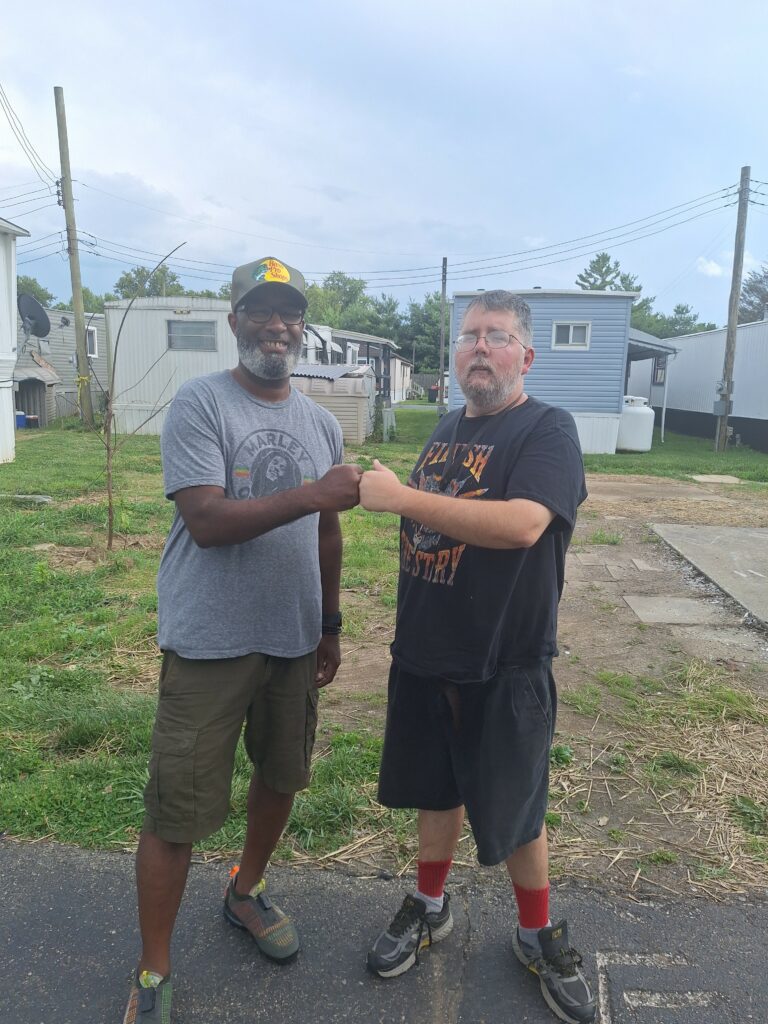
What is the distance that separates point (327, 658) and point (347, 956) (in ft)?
2.86

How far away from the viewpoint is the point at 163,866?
1.93 meters

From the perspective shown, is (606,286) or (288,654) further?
(606,286)

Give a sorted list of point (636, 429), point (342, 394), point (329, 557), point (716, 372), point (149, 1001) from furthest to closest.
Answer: point (716, 372)
point (636, 429)
point (342, 394)
point (329, 557)
point (149, 1001)

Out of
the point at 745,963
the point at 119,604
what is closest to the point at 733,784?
the point at 745,963

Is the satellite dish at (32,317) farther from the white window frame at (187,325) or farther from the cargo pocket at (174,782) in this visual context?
the cargo pocket at (174,782)

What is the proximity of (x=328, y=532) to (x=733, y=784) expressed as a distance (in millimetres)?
2065

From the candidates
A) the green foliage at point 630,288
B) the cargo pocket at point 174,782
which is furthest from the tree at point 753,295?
the cargo pocket at point 174,782

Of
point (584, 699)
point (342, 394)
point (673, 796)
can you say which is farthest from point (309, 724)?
point (342, 394)

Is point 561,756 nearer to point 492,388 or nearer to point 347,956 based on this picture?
point 347,956

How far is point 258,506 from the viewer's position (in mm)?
1849

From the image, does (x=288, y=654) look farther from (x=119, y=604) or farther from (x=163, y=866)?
(x=119, y=604)

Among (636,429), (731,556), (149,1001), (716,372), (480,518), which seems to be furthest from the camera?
(716,372)

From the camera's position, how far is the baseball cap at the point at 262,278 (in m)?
2.10

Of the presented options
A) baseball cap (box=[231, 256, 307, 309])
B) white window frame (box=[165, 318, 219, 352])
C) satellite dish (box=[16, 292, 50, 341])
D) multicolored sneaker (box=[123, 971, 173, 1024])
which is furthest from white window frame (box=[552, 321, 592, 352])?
multicolored sneaker (box=[123, 971, 173, 1024])
